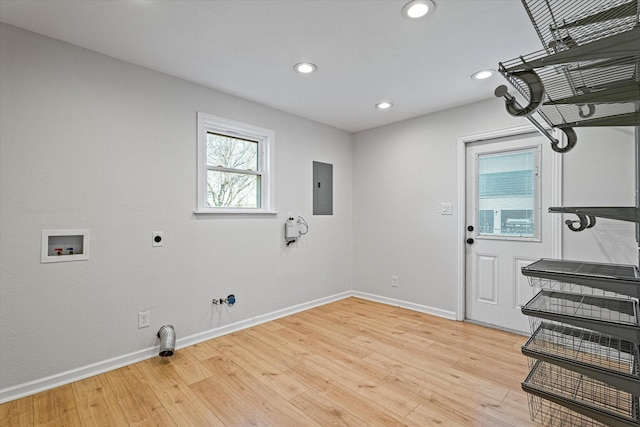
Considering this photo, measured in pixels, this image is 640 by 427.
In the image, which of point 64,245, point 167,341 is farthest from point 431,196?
point 64,245

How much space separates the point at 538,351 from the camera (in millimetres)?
1414

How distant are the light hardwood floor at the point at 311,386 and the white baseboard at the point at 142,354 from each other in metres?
0.06

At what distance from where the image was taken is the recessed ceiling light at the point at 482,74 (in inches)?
106

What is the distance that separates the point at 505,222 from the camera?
10.6ft

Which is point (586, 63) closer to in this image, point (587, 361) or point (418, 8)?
point (418, 8)

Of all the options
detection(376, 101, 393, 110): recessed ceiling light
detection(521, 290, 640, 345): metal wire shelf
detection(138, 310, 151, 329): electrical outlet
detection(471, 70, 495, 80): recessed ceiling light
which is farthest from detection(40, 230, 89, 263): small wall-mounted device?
detection(471, 70, 495, 80): recessed ceiling light

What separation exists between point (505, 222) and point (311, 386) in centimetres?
255

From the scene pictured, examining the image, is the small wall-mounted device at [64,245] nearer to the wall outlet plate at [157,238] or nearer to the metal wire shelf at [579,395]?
the wall outlet plate at [157,238]

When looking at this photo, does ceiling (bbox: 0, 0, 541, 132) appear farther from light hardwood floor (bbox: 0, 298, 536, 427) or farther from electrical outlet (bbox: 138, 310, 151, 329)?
light hardwood floor (bbox: 0, 298, 536, 427)

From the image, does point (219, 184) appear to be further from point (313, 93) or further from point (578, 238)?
point (578, 238)

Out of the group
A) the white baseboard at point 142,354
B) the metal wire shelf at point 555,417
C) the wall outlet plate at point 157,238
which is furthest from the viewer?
the wall outlet plate at point 157,238

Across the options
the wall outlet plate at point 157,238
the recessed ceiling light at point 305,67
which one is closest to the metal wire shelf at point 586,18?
the recessed ceiling light at point 305,67

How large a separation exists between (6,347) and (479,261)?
4115 millimetres

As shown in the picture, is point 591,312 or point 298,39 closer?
point 591,312
